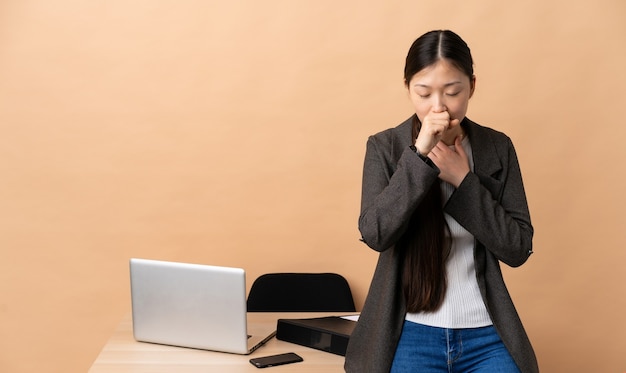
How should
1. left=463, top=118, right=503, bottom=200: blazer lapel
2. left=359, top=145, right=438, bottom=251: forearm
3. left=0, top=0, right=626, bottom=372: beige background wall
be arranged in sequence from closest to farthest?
left=359, top=145, right=438, bottom=251: forearm
left=463, top=118, right=503, bottom=200: blazer lapel
left=0, top=0, right=626, bottom=372: beige background wall

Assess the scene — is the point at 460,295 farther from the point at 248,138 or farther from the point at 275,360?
the point at 248,138

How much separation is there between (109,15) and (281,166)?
108 cm

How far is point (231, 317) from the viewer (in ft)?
7.45

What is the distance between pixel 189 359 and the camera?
2.26 meters

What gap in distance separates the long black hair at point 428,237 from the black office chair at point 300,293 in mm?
1383

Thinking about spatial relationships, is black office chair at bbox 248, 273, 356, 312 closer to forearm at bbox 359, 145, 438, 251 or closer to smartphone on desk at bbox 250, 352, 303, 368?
smartphone on desk at bbox 250, 352, 303, 368

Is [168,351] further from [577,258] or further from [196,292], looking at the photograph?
[577,258]

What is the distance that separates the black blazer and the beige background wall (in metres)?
1.45

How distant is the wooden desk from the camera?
218 cm

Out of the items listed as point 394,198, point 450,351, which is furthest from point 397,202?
point 450,351

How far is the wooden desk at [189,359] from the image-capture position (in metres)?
2.18

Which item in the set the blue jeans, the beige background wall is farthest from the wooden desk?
the beige background wall

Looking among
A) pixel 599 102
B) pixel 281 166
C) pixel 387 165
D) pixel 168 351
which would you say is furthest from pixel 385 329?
pixel 599 102

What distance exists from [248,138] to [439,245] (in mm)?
1715
